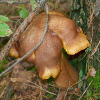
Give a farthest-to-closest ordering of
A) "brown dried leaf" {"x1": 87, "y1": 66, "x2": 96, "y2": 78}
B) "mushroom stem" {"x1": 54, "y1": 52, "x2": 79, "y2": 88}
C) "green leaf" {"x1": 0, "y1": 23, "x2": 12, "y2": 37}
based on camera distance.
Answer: "mushroom stem" {"x1": 54, "y1": 52, "x2": 79, "y2": 88} < "brown dried leaf" {"x1": 87, "y1": 66, "x2": 96, "y2": 78} < "green leaf" {"x1": 0, "y1": 23, "x2": 12, "y2": 37}

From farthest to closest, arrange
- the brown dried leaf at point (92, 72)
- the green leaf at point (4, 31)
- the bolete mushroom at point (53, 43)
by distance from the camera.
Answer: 1. the brown dried leaf at point (92, 72)
2. the bolete mushroom at point (53, 43)
3. the green leaf at point (4, 31)

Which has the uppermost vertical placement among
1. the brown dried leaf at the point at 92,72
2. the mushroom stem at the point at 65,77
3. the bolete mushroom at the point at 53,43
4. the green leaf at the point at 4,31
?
the green leaf at the point at 4,31

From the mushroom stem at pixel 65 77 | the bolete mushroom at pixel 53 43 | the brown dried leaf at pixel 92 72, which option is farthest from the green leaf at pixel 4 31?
the brown dried leaf at pixel 92 72

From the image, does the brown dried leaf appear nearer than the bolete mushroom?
No

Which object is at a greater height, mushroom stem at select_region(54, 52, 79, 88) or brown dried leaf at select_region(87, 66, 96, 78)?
brown dried leaf at select_region(87, 66, 96, 78)

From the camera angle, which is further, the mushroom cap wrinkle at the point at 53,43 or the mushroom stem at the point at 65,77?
the mushroom stem at the point at 65,77

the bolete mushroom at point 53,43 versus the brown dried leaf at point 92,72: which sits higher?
the bolete mushroom at point 53,43

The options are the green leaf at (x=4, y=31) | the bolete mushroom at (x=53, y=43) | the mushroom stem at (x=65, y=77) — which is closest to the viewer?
the green leaf at (x=4, y=31)

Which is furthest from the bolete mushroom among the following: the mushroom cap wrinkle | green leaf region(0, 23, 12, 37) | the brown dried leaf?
the brown dried leaf

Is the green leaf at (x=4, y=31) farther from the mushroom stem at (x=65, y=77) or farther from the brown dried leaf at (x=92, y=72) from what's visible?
the brown dried leaf at (x=92, y=72)

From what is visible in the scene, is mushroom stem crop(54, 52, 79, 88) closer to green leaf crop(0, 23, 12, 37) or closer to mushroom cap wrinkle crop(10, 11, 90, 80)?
mushroom cap wrinkle crop(10, 11, 90, 80)

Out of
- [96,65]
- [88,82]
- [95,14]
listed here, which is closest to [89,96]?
[88,82]
